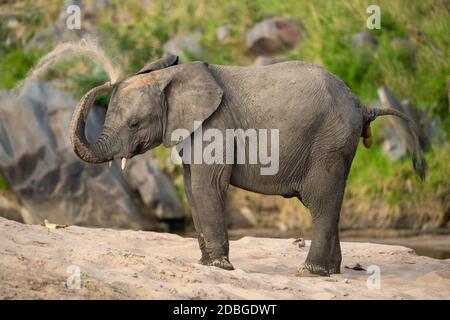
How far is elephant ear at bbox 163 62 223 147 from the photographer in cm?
1104

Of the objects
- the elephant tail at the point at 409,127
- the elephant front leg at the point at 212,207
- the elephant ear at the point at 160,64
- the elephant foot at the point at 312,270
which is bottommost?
the elephant foot at the point at 312,270

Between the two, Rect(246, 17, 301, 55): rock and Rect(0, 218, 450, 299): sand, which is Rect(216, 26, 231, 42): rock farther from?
Rect(0, 218, 450, 299): sand

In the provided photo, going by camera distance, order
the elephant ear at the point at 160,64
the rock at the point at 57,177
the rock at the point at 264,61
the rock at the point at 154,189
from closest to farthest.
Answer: the elephant ear at the point at 160,64, the rock at the point at 57,177, the rock at the point at 154,189, the rock at the point at 264,61

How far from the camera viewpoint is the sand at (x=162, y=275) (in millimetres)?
9109

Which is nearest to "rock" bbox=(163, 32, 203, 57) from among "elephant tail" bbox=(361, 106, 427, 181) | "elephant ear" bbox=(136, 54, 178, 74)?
"elephant ear" bbox=(136, 54, 178, 74)

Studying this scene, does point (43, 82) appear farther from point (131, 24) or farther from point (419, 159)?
point (419, 159)

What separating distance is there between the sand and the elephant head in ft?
Result: 3.44

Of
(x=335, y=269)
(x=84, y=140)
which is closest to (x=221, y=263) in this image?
(x=335, y=269)

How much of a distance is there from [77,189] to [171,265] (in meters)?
10.1

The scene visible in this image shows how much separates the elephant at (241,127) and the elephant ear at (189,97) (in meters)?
0.01

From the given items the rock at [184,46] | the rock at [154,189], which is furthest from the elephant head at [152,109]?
the rock at [184,46]

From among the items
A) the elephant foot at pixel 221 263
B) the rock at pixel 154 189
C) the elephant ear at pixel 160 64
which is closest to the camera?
the elephant foot at pixel 221 263

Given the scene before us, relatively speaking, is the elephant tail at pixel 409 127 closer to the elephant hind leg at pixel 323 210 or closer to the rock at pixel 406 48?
the elephant hind leg at pixel 323 210

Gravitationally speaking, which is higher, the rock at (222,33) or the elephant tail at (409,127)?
the elephant tail at (409,127)
